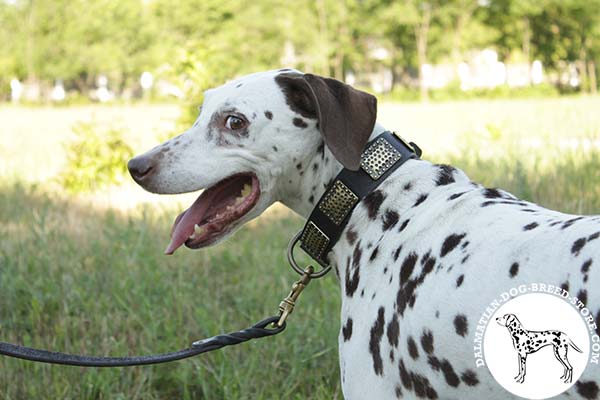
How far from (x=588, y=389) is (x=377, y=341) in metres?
0.69

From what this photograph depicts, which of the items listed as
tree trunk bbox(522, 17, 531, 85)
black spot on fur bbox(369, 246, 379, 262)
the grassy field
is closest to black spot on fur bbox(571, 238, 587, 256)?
black spot on fur bbox(369, 246, 379, 262)

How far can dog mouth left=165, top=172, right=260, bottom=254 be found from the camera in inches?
110

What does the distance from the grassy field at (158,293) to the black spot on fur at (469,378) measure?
143 centimetres

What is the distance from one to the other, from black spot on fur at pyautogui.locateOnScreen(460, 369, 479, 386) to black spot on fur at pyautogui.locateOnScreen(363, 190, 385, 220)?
71 cm

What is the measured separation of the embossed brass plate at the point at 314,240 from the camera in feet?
8.92

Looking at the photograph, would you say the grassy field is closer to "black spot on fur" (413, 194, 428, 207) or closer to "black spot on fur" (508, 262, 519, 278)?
"black spot on fur" (413, 194, 428, 207)

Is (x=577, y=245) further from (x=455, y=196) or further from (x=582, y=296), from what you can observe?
(x=455, y=196)

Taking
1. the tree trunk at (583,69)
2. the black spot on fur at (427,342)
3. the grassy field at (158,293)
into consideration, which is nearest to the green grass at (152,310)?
the grassy field at (158,293)

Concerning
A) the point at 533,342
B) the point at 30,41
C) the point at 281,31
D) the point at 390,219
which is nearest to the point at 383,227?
the point at 390,219

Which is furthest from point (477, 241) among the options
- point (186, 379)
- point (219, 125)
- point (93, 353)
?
point (93, 353)

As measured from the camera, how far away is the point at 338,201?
8.73 ft

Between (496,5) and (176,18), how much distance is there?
2122cm

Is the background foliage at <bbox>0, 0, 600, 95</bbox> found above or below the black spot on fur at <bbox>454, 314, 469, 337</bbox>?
below

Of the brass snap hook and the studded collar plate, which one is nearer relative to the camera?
the studded collar plate
